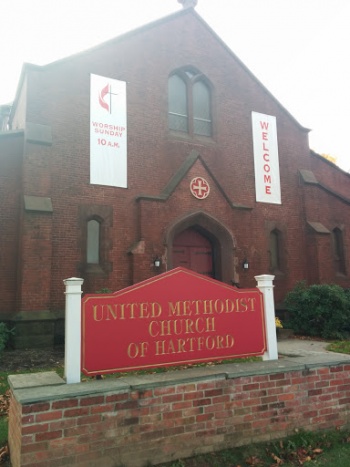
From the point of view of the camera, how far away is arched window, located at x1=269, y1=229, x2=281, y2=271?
14.6 m

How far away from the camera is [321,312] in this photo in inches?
472

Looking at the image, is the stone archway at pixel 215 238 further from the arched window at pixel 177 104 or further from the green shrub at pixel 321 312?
the arched window at pixel 177 104

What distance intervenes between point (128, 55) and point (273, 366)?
1149cm

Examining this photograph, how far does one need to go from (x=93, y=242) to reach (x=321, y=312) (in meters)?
7.19

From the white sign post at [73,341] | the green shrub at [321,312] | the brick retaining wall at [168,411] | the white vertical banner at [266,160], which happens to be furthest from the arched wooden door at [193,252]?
the white sign post at [73,341]

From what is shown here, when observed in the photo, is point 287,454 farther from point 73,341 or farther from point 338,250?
point 338,250

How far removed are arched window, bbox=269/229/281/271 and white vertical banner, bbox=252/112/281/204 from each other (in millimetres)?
1208

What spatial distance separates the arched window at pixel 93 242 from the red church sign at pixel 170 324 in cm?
734

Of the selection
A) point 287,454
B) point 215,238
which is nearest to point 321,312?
point 215,238

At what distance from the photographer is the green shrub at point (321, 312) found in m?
11.8

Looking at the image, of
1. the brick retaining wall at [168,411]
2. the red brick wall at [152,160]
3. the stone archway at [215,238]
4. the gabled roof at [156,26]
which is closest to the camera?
the brick retaining wall at [168,411]

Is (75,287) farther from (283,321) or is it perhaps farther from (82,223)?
(283,321)

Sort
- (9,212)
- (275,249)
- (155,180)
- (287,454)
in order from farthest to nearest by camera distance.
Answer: (275,249)
(155,180)
(9,212)
(287,454)

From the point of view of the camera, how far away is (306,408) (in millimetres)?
4414
